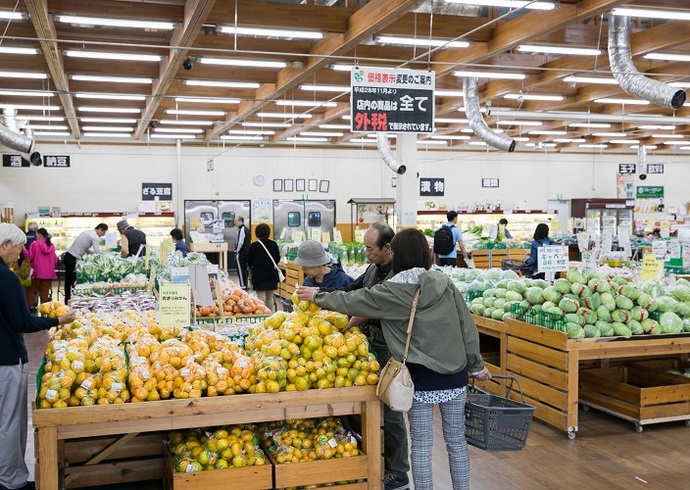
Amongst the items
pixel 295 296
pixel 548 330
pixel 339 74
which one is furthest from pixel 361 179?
pixel 295 296

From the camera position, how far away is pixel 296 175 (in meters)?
22.6

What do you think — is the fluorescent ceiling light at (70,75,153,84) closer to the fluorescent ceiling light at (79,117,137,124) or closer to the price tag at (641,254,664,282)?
the fluorescent ceiling light at (79,117,137,124)

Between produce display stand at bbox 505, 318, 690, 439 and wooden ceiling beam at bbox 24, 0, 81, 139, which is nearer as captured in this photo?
produce display stand at bbox 505, 318, 690, 439

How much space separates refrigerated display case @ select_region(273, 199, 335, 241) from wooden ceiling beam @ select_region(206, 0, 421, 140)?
30.7 ft

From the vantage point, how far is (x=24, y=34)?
29.7 ft

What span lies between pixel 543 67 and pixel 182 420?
9.71 meters

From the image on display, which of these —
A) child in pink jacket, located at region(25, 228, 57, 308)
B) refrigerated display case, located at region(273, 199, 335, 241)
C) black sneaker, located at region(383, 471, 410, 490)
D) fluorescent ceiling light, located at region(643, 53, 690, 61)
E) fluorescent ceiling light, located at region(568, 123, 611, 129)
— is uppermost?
fluorescent ceiling light, located at region(568, 123, 611, 129)

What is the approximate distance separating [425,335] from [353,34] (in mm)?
5852

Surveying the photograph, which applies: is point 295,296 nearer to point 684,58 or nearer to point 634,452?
point 634,452

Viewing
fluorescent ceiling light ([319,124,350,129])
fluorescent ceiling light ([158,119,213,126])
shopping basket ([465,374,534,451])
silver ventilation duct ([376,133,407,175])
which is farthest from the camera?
fluorescent ceiling light ([319,124,350,129])

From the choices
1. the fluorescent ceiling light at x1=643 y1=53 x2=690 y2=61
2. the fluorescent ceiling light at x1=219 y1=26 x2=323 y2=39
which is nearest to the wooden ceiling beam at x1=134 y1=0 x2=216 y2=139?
the fluorescent ceiling light at x1=219 y1=26 x2=323 y2=39

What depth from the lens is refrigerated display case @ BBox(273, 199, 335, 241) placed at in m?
21.7

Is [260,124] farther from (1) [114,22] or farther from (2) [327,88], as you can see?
(1) [114,22]

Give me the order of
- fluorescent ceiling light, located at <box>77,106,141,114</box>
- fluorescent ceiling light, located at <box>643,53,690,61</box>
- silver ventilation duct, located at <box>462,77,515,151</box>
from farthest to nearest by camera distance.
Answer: fluorescent ceiling light, located at <box>77,106,141,114</box>
silver ventilation duct, located at <box>462,77,515,151</box>
fluorescent ceiling light, located at <box>643,53,690,61</box>
